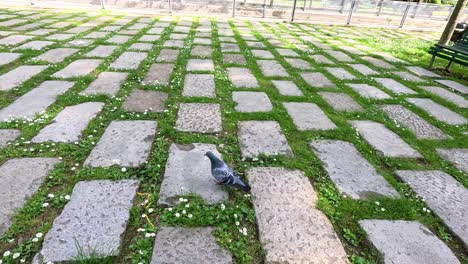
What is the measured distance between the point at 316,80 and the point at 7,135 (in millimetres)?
4712

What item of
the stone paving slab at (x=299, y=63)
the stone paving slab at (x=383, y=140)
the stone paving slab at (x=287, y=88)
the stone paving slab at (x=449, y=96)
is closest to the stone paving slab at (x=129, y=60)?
the stone paving slab at (x=287, y=88)

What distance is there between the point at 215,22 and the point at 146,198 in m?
10.0

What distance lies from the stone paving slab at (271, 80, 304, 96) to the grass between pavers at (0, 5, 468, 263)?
0.44 feet

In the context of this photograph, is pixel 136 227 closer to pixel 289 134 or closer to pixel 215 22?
pixel 289 134

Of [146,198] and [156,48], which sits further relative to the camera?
[156,48]

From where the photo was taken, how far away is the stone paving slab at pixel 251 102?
4.02m

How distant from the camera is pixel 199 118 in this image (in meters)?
3.66

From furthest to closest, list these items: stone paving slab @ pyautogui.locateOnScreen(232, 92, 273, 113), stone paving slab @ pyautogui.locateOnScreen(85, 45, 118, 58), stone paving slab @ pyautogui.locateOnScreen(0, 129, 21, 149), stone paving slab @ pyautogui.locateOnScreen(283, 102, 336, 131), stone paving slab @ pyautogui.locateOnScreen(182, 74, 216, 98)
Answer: stone paving slab @ pyautogui.locateOnScreen(85, 45, 118, 58) → stone paving slab @ pyautogui.locateOnScreen(182, 74, 216, 98) → stone paving slab @ pyautogui.locateOnScreen(232, 92, 273, 113) → stone paving slab @ pyautogui.locateOnScreen(283, 102, 336, 131) → stone paving slab @ pyautogui.locateOnScreen(0, 129, 21, 149)

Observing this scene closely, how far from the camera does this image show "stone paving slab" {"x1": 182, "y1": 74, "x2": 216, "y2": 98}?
4.41m

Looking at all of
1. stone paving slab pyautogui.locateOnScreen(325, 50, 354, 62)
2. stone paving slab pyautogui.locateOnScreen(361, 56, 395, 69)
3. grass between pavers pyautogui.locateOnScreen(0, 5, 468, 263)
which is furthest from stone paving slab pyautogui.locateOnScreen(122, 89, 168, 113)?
stone paving slab pyautogui.locateOnScreen(361, 56, 395, 69)

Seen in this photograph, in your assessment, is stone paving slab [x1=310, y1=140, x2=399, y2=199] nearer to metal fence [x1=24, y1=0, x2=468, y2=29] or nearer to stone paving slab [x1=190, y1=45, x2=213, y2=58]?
stone paving slab [x1=190, y1=45, x2=213, y2=58]

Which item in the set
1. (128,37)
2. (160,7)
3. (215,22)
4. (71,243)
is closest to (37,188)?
(71,243)

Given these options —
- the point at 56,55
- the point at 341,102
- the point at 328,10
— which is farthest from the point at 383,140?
the point at 328,10

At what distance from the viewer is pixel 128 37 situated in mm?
7668
